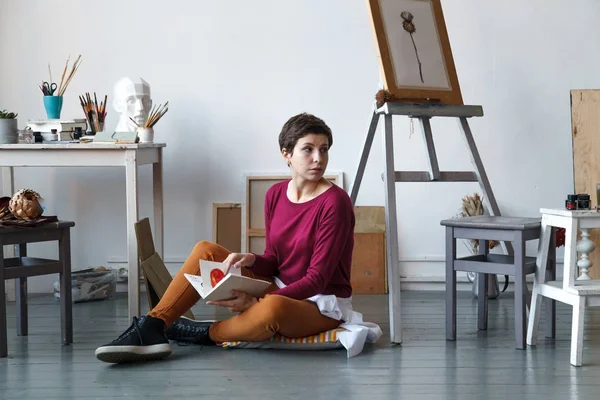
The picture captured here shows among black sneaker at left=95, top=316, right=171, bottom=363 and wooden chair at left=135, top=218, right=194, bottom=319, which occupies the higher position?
wooden chair at left=135, top=218, right=194, bottom=319

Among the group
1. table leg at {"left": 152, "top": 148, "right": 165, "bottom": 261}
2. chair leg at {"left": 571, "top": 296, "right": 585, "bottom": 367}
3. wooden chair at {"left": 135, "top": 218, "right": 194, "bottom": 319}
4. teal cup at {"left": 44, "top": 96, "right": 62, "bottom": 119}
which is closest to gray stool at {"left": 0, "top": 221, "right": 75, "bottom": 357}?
wooden chair at {"left": 135, "top": 218, "right": 194, "bottom": 319}

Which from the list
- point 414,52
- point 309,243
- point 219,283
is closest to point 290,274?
point 309,243

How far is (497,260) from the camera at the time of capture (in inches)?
135

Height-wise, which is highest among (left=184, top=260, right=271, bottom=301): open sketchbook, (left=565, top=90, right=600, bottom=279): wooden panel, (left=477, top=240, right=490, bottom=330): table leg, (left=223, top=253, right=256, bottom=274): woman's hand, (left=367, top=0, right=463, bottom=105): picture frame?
(left=367, top=0, right=463, bottom=105): picture frame

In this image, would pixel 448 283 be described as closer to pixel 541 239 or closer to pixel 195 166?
pixel 541 239

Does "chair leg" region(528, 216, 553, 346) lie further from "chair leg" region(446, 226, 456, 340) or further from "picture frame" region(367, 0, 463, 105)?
"picture frame" region(367, 0, 463, 105)

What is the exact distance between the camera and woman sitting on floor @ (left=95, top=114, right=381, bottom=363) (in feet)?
9.87

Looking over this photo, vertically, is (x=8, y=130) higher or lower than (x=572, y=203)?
higher

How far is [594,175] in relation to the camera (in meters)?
4.27

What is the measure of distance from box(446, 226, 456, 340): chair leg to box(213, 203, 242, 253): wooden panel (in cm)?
153

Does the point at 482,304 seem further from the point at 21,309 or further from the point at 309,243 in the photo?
the point at 21,309

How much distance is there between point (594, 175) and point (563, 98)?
0.47 metres

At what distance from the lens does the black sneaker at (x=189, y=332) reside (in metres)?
3.24

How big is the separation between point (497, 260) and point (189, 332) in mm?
1321
